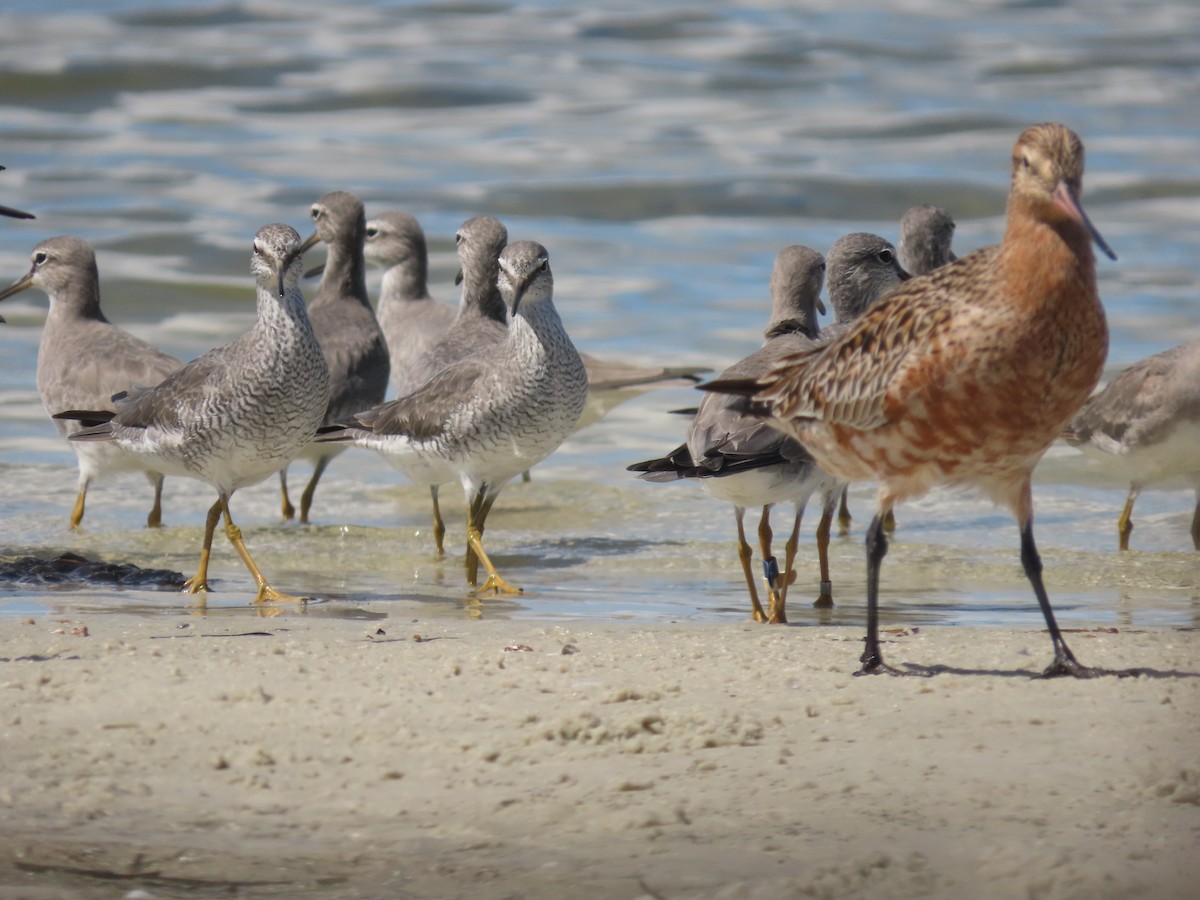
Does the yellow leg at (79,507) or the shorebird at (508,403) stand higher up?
the shorebird at (508,403)

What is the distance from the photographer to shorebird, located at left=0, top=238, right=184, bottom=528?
1062 cm

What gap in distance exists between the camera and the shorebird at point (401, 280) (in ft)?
43.1

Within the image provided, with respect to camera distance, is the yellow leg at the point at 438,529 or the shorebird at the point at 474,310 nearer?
the yellow leg at the point at 438,529

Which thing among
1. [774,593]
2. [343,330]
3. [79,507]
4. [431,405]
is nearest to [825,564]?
[774,593]

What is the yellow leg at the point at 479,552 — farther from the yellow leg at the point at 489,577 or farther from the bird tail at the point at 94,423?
the bird tail at the point at 94,423

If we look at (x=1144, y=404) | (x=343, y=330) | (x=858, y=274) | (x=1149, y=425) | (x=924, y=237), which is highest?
(x=924, y=237)

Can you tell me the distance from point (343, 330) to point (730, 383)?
5.77 m

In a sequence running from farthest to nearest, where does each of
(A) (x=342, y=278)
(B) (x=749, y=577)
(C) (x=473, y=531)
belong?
(A) (x=342, y=278), (C) (x=473, y=531), (B) (x=749, y=577)

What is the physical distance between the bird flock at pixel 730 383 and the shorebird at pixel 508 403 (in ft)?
0.04

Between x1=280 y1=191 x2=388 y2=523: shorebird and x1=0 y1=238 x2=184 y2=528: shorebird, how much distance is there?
947 millimetres

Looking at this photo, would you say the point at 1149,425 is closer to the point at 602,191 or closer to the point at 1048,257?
the point at 1048,257

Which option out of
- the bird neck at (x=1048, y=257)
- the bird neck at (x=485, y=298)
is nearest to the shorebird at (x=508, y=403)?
the bird neck at (x=485, y=298)

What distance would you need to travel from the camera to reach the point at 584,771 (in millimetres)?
4621

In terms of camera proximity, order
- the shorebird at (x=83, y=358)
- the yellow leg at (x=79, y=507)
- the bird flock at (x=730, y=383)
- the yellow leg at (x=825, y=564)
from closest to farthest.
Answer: the bird flock at (x=730, y=383) < the yellow leg at (x=825, y=564) < the yellow leg at (x=79, y=507) < the shorebird at (x=83, y=358)
